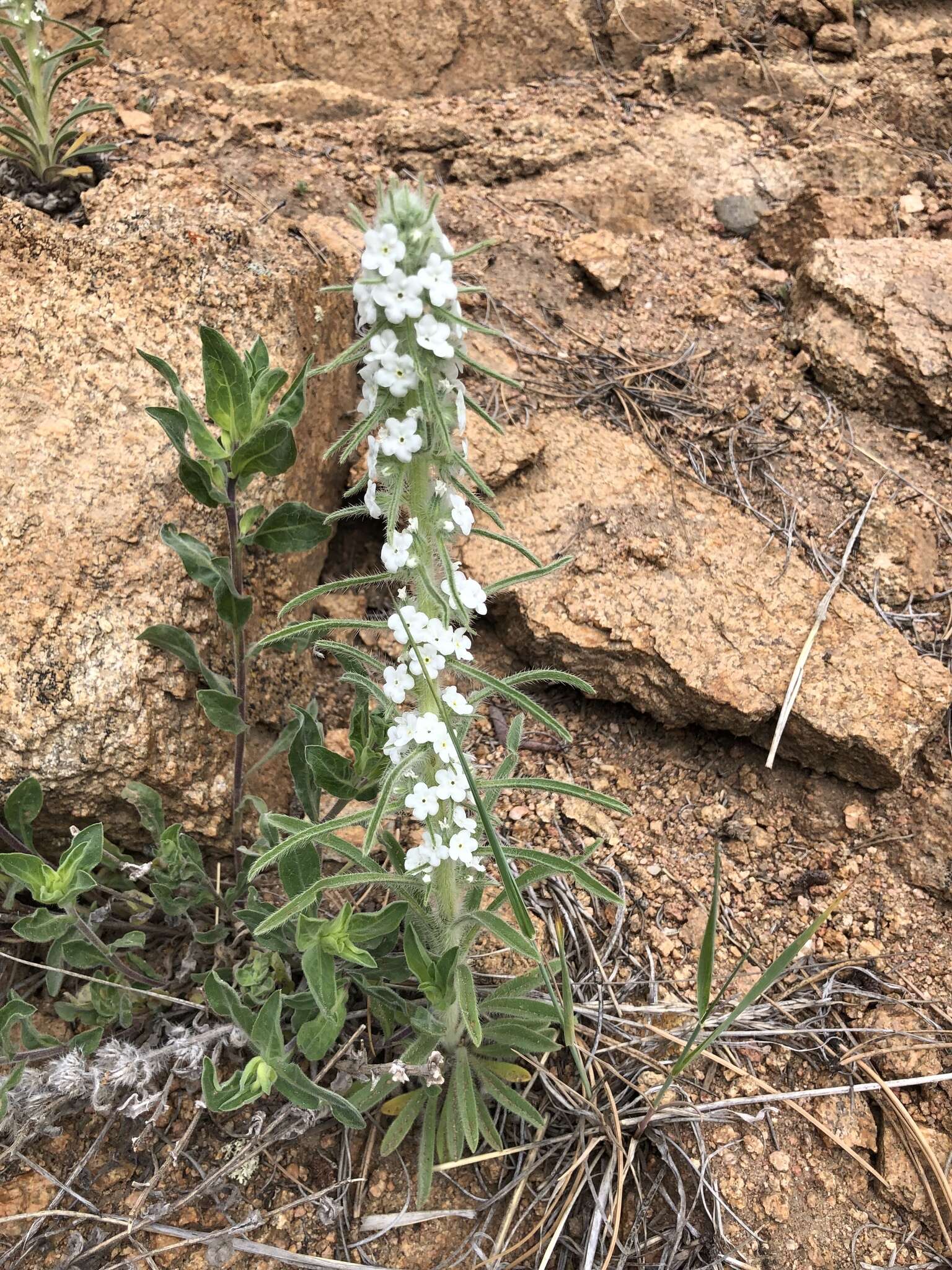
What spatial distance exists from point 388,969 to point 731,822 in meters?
1.30

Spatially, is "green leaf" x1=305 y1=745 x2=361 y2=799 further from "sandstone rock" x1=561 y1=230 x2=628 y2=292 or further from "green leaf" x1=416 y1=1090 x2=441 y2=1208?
"sandstone rock" x1=561 y1=230 x2=628 y2=292

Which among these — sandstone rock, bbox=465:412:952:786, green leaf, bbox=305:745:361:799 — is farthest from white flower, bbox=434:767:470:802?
sandstone rock, bbox=465:412:952:786

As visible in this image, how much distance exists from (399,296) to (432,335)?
92 mm

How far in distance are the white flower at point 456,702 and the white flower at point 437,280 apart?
807 millimetres

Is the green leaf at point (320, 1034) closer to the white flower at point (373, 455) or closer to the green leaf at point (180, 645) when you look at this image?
the green leaf at point (180, 645)

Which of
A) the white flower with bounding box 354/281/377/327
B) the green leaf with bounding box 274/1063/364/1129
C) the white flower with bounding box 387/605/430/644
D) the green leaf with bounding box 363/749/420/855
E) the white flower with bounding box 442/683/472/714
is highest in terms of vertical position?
the white flower with bounding box 354/281/377/327

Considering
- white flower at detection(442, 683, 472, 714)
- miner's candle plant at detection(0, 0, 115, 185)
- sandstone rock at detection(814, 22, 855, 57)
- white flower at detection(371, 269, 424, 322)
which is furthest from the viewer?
sandstone rock at detection(814, 22, 855, 57)

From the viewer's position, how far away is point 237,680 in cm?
259

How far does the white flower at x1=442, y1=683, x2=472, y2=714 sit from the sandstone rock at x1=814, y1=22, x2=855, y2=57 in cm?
485

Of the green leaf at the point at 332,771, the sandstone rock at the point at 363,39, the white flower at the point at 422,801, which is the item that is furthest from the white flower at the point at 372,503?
the sandstone rock at the point at 363,39

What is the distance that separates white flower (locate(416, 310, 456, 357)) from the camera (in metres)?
1.77

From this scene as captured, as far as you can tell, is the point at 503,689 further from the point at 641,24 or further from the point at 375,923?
the point at 641,24

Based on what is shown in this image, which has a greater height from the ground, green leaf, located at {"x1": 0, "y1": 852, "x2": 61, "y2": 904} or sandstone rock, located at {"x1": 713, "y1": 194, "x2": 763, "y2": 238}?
sandstone rock, located at {"x1": 713, "y1": 194, "x2": 763, "y2": 238}

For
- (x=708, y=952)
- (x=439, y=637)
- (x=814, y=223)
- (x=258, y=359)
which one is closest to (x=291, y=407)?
(x=258, y=359)
